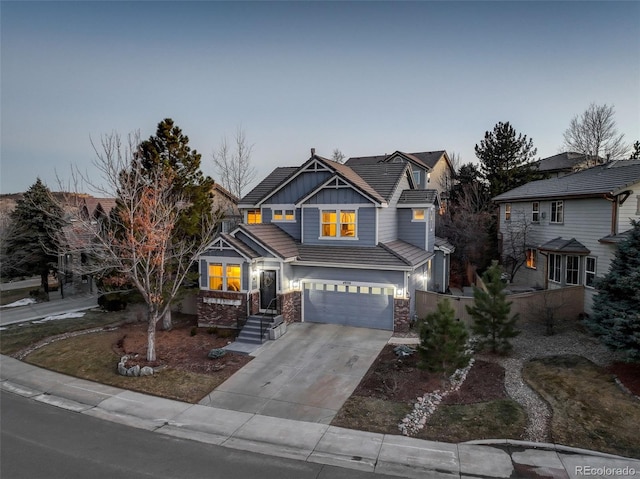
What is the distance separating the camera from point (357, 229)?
18.4m

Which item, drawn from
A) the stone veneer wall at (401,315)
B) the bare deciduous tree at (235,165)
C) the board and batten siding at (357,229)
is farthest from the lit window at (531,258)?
the bare deciduous tree at (235,165)

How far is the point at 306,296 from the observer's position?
1836cm

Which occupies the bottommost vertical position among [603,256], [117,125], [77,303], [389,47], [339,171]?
[77,303]

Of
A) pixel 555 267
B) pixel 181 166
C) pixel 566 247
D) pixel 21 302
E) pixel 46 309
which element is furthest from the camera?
pixel 21 302

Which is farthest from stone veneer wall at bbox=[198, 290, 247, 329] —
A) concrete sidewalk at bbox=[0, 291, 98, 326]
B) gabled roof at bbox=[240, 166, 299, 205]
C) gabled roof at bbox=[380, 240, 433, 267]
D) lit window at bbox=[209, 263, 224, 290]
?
concrete sidewalk at bbox=[0, 291, 98, 326]

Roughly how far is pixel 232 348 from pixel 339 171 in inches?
385

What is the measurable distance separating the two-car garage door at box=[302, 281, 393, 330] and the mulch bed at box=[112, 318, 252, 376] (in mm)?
4359

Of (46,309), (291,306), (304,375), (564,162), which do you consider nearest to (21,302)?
(46,309)

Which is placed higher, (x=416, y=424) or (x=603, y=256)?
(x=603, y=256)

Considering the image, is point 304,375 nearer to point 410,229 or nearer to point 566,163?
point 410,229

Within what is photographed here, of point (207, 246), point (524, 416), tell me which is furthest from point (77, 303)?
point (524, 416)

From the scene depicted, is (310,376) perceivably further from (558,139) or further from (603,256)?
(558,139)

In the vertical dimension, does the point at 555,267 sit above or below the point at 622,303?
above

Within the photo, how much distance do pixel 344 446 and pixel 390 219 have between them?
518 inches
